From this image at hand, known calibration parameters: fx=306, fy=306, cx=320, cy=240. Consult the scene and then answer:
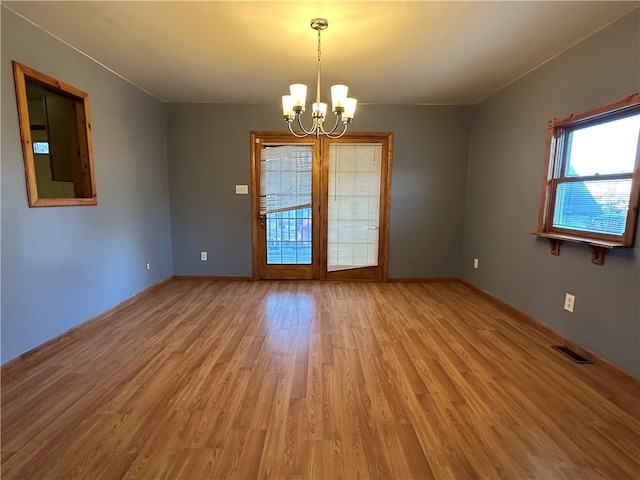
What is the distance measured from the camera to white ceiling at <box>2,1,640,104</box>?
6.67 feet

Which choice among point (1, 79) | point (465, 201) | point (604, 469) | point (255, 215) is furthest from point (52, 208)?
point (465, 201)

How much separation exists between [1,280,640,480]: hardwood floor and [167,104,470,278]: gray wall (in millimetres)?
1511

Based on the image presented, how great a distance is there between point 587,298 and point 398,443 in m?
1.98

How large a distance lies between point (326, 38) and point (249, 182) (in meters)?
2.31

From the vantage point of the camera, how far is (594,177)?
7.85 ft

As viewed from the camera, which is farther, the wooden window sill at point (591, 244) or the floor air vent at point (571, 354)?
the floor air vent at point (571, 354)

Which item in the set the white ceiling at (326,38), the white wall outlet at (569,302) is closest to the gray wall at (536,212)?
the white wall outlet at (569,302)

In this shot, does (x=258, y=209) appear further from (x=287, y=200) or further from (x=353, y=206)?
(x=353, y=206)

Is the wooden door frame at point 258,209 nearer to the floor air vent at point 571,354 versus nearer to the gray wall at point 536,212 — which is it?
the gray wall at point 536,212

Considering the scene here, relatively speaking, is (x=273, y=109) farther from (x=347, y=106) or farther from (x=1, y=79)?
(x=1, y=79)

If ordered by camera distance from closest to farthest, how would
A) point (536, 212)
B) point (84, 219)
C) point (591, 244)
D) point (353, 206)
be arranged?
point (591, 244)
point (84, 219)
point (536, 212)
point (353, 206)

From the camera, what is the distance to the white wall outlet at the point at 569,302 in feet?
8.28

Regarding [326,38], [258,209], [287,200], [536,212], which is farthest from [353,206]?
[326,38]

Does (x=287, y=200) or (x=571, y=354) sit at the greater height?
(x=287, y=200)
